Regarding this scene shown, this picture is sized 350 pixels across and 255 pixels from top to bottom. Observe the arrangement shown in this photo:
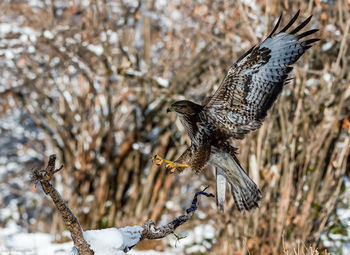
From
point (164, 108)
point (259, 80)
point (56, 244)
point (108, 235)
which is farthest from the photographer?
point (164, 108)

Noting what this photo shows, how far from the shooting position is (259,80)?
3264 millimetres

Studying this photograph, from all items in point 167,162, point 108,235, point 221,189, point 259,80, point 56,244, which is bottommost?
point 56,244

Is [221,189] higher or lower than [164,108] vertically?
lower

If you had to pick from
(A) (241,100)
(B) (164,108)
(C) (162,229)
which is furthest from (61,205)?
(B) (164,108)

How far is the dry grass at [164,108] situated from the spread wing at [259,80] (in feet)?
6.81

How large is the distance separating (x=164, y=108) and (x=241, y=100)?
4463 millimetres

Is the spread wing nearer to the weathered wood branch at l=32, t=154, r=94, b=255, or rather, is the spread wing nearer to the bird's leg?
the bird's leg

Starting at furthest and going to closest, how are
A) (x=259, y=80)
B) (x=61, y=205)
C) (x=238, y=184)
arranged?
1. (x=238, y=184)
2. (x=259, y=80)
3. (x=61, y=205)

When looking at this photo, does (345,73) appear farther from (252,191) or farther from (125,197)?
(125,197)

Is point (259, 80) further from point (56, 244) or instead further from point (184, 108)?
point (56, 244)

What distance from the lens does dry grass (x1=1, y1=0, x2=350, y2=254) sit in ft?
17.9

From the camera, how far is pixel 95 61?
734 cm

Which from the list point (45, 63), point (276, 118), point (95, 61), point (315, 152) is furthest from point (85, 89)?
point (315, 152)

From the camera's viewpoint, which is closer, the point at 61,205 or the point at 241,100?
the point at 61,205
